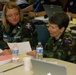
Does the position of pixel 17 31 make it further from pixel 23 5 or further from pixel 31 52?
pixel 23 5

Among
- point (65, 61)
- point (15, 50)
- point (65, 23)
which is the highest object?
point (65, 23)

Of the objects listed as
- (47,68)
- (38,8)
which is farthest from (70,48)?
(38,8)

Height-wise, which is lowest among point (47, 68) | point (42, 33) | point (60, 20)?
point (42, 33)

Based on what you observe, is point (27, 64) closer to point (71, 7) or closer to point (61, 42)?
point (61, 42)

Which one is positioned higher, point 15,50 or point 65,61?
point 15,50

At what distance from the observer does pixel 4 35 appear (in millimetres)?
2824

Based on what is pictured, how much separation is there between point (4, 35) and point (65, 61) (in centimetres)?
103

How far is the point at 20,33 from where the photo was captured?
2.76m

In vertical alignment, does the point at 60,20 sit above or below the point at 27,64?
above

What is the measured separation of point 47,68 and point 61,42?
789 mm

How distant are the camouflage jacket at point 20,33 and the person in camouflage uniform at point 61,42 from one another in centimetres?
53

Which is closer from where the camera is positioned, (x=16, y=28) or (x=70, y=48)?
(x=70, y=48)

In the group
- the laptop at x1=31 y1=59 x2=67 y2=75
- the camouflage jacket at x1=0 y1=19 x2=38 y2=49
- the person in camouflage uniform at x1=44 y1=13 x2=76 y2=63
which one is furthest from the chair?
the laptop at x1=31 y1=59 x2=67 y2=75

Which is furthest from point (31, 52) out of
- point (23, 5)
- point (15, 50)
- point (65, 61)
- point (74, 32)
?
point (23, 5)
